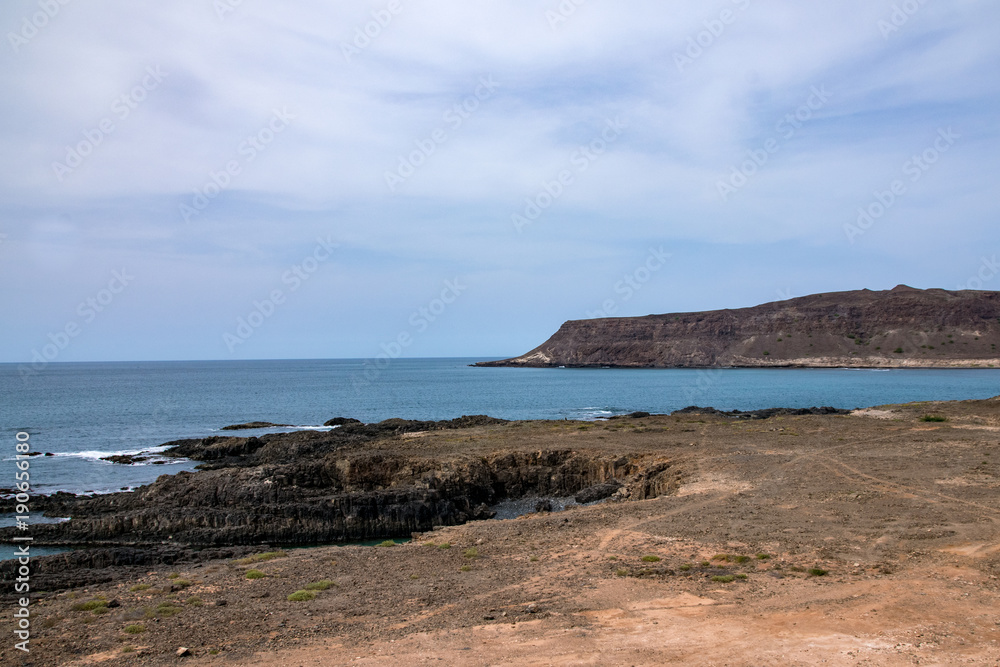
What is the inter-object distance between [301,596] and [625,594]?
6849mm

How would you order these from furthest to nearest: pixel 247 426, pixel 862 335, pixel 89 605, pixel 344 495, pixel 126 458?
1. pixel 862 335
2. pixel 247 426
3. pixel 126 458
4. pixel 344 495
5. pixel 89 605

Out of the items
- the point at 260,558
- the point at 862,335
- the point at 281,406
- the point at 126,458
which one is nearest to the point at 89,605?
the point at 260,558

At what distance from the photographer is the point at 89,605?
43.4 ft

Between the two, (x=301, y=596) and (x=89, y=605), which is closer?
(x=89, y=605)

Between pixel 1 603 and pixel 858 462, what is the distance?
1170 inches

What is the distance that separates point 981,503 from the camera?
19.8 m

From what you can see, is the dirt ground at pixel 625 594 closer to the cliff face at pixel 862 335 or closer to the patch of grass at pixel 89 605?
the patch of grass at pixel 89 605

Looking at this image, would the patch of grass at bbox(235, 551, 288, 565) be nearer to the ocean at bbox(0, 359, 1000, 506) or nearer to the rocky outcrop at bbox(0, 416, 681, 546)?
the rocky outcrop at bbox(0, 416, 681, 546)

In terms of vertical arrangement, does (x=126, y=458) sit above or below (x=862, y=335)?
below

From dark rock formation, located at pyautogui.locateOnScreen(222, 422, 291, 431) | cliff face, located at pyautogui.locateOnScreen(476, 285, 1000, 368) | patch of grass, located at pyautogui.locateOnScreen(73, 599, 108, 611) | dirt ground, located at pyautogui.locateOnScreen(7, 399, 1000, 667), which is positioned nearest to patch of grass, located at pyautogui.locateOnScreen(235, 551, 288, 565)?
dirt ground, located at pyautogui.locateOnScreen(7, 399, 1000, 667)

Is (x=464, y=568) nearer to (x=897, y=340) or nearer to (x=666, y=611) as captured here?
(x=666, y=611)

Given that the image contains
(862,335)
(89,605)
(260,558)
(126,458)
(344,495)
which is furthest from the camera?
(862,335)

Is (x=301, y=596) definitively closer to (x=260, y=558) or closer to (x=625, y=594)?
(x=260, y=558)

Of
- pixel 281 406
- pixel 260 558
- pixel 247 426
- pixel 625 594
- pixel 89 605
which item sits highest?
pixel 89 605
